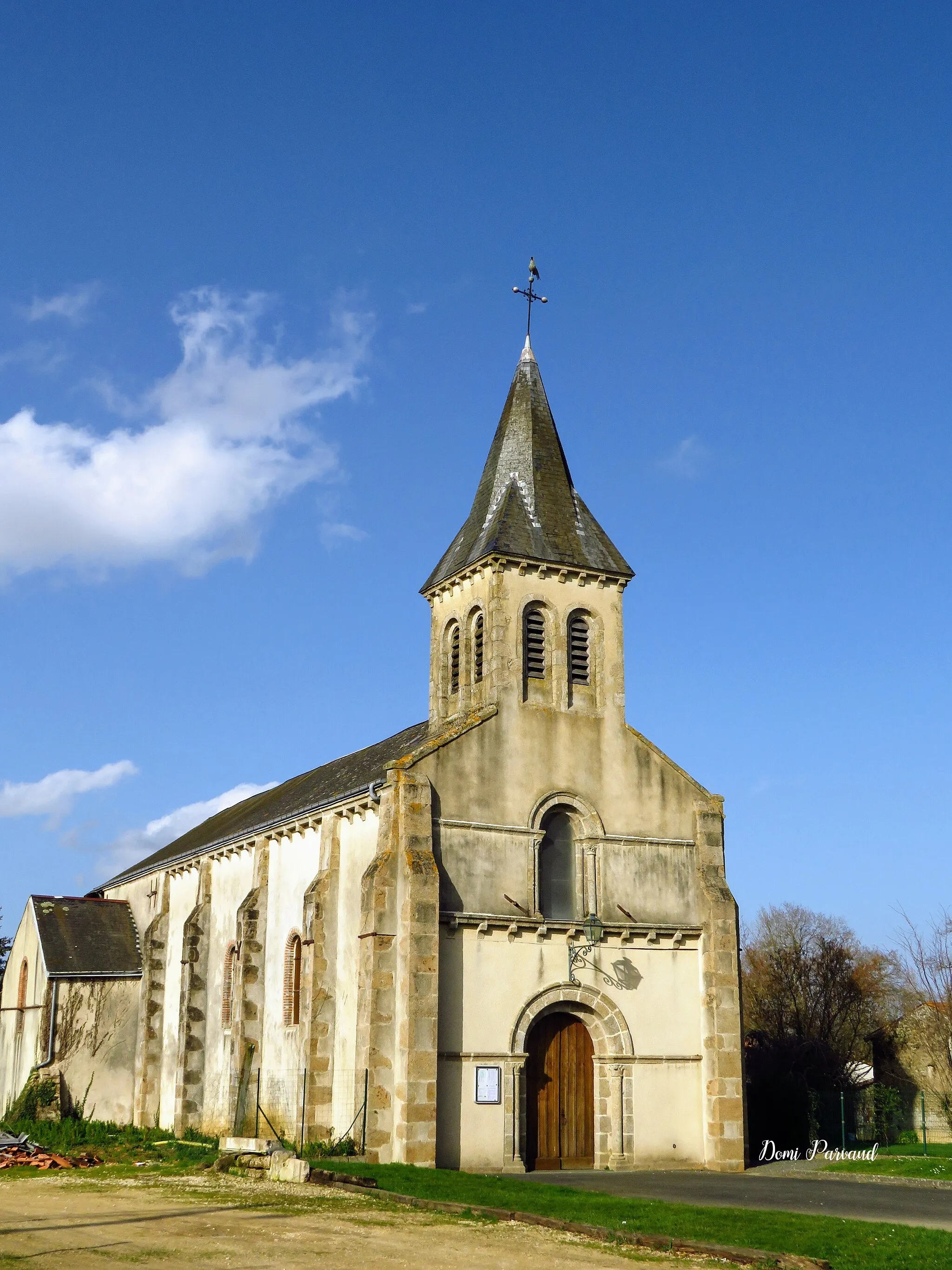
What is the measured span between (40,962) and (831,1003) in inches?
1203

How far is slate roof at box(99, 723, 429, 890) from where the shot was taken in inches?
1131

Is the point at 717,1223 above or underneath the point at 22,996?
underneath

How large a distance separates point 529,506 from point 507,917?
31.9ft

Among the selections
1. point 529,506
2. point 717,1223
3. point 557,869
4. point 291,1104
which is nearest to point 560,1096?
point 557,869

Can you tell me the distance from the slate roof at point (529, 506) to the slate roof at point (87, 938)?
15780 millimetres

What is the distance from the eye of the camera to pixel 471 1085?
24172mm

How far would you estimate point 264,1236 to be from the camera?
14.5 metres

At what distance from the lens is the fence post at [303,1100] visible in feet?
80.9

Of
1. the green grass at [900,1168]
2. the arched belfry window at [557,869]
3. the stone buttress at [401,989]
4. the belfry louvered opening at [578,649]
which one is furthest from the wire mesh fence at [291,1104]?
the belfry louvered opening at [578,649]

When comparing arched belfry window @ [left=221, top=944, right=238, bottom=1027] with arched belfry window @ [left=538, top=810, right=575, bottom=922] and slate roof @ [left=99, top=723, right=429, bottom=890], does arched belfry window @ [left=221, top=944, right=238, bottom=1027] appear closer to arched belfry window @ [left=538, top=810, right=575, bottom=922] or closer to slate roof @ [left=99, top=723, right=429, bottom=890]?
slate roof @ [left=99, top=723, right=429, bottom=890]

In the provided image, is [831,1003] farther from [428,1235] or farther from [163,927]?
[428,1235]

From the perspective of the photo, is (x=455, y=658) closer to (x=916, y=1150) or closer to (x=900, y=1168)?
(x=900, y=1168)

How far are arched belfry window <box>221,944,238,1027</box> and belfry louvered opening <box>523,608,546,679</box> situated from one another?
1090 cm

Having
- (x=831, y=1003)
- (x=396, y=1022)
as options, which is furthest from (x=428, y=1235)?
(x=831, y=1003)
